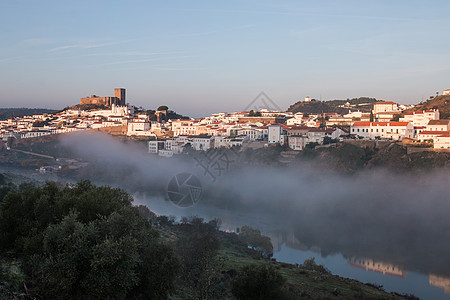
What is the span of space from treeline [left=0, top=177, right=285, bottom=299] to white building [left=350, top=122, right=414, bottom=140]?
2574cm

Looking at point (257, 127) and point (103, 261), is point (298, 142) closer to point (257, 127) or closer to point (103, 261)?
point (257, 127)

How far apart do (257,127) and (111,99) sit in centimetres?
4249

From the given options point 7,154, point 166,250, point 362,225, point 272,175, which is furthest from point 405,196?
point 7,154

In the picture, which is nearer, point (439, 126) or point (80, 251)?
point (80, 251)

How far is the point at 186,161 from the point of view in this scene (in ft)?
130

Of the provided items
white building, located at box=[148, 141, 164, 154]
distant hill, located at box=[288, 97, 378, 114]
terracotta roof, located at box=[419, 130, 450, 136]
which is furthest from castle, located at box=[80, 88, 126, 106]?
terracotta roof, located at box=[419, 130, 450, 136]

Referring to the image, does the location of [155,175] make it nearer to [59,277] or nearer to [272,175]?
[272,175]

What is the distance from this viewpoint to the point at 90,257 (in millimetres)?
6453

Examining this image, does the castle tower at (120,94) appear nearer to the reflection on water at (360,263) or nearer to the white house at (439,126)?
the reflection on water at (360,263)

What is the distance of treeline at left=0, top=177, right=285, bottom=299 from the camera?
6.14 meters

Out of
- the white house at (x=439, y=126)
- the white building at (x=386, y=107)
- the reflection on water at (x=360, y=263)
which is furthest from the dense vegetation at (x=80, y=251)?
the white building at (x=386, y=107)

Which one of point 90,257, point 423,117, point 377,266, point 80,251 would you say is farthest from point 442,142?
point 80,251

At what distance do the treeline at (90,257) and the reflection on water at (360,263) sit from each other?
7149 millimetres

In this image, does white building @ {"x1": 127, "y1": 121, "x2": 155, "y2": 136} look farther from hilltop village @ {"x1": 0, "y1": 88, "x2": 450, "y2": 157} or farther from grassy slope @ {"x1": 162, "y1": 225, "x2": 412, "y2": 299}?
grassy slope @ {"x1": 162, "y1": 225, "x2": 412, "y2": 299}
